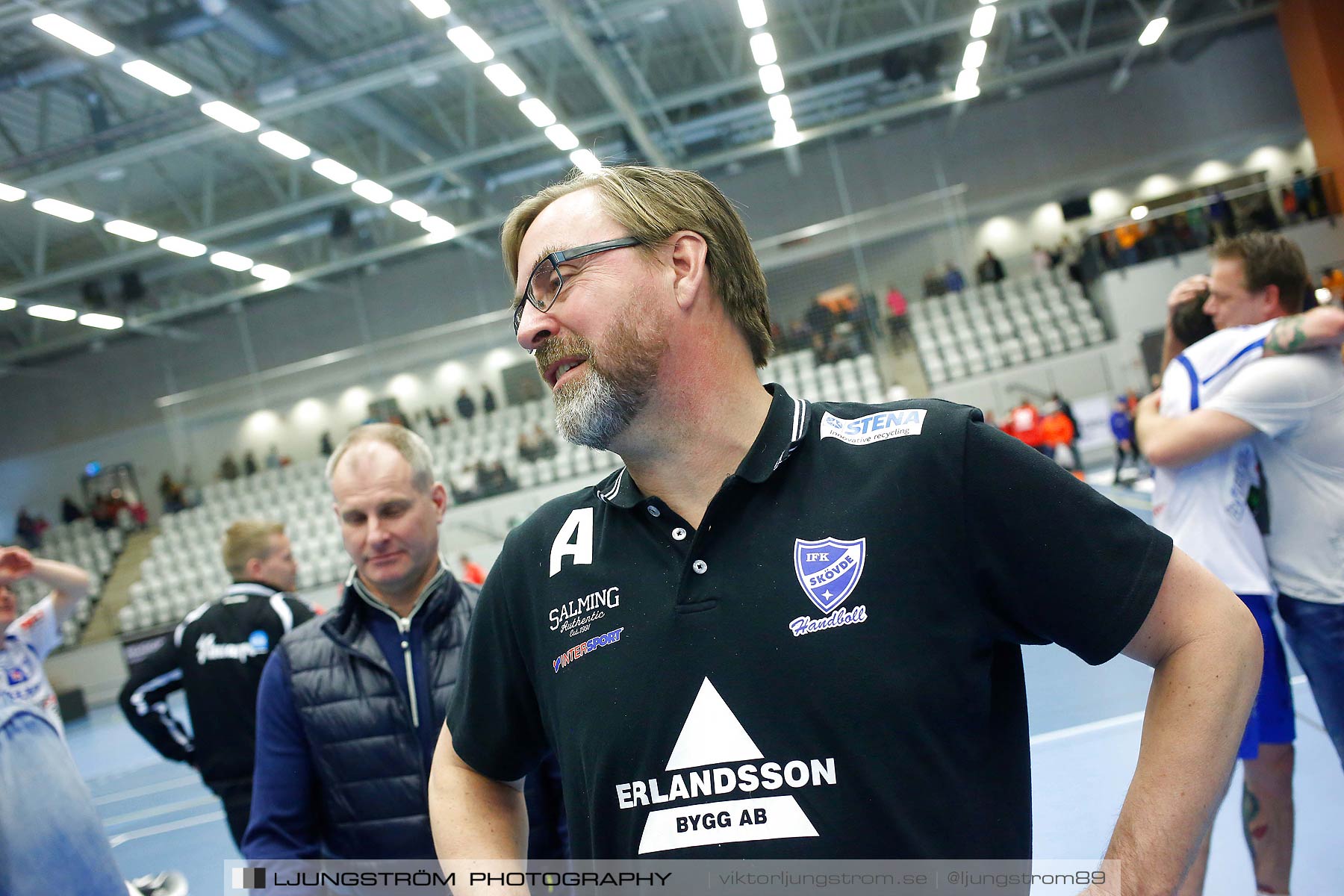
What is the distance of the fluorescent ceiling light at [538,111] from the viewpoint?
14242 mm

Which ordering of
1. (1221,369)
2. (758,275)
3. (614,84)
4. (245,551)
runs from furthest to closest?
(614,84), (245,551), (1221,369), (758,275)

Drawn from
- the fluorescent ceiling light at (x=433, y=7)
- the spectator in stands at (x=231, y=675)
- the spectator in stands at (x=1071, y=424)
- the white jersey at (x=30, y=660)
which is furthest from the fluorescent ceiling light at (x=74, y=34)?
the spectator in stands at (x=1071, y=424)

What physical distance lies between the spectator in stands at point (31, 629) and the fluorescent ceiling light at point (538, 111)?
39.0 feet

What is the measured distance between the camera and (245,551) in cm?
415

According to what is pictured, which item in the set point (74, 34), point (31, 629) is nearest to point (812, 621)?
point (31, 629)

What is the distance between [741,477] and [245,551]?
3.52 metres

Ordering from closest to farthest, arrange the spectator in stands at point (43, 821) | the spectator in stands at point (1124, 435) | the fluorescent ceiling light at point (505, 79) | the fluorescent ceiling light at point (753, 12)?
the spectator in stands at point (43, 821) → the fluorescent ceiling light at point (753, 12) → the fluorescent ceiling light at point (505, 79) → the spectator in stands at point (1124, 435)

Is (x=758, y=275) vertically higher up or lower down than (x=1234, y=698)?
higher up

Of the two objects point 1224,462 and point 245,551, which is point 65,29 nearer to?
point 245,551

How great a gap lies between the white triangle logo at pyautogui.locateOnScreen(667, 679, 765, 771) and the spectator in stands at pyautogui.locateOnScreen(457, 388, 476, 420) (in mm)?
15820

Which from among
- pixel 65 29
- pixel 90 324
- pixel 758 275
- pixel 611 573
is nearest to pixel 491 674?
pixel 611 573

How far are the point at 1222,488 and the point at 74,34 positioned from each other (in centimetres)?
1187

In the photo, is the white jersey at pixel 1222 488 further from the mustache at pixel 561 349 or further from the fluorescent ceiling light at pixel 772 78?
the fluorescent ceiling light at pixel 772 78

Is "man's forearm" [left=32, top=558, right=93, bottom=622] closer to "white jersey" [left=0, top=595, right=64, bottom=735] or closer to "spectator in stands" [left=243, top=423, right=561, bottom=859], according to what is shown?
"white jersey" [left=0, top=595, right=64, bottom=735]
